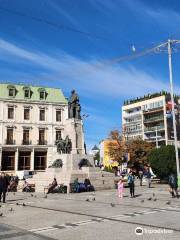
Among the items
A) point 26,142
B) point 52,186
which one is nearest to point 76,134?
point 52,186

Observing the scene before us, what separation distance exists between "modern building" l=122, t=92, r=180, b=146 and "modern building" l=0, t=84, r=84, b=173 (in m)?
17.7

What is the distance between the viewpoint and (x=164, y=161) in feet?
142

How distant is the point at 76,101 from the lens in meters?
36.4

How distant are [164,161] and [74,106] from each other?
14566 millimetres

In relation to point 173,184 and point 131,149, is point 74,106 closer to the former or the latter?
point 173,184

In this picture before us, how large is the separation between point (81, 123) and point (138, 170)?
21760 millimetres

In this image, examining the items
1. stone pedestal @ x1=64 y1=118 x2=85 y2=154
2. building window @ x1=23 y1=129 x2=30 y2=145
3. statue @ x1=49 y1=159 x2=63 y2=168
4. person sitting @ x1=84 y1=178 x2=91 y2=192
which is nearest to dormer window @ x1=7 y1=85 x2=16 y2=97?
building window @ x1=23 y1=129 x2=30 y2=145

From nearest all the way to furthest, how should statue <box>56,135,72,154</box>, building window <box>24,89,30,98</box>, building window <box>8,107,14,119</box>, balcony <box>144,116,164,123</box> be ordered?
statue <box>56,135,72,154</box> → building window <box>8,107,14,119</box> → building window <box>24,89,30,98</box> → balcony <box>144,116,164,123</box>

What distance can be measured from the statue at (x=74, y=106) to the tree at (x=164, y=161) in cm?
1373

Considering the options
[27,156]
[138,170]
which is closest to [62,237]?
[138,170]

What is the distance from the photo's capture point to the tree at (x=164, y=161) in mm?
43156

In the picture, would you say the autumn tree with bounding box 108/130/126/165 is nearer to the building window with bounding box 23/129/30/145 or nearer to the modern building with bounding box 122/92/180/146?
the modern building with bounding box 122/92/180/146

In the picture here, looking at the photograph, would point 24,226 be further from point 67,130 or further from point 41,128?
point 41,128

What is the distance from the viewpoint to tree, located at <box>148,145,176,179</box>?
43156 millimetres
